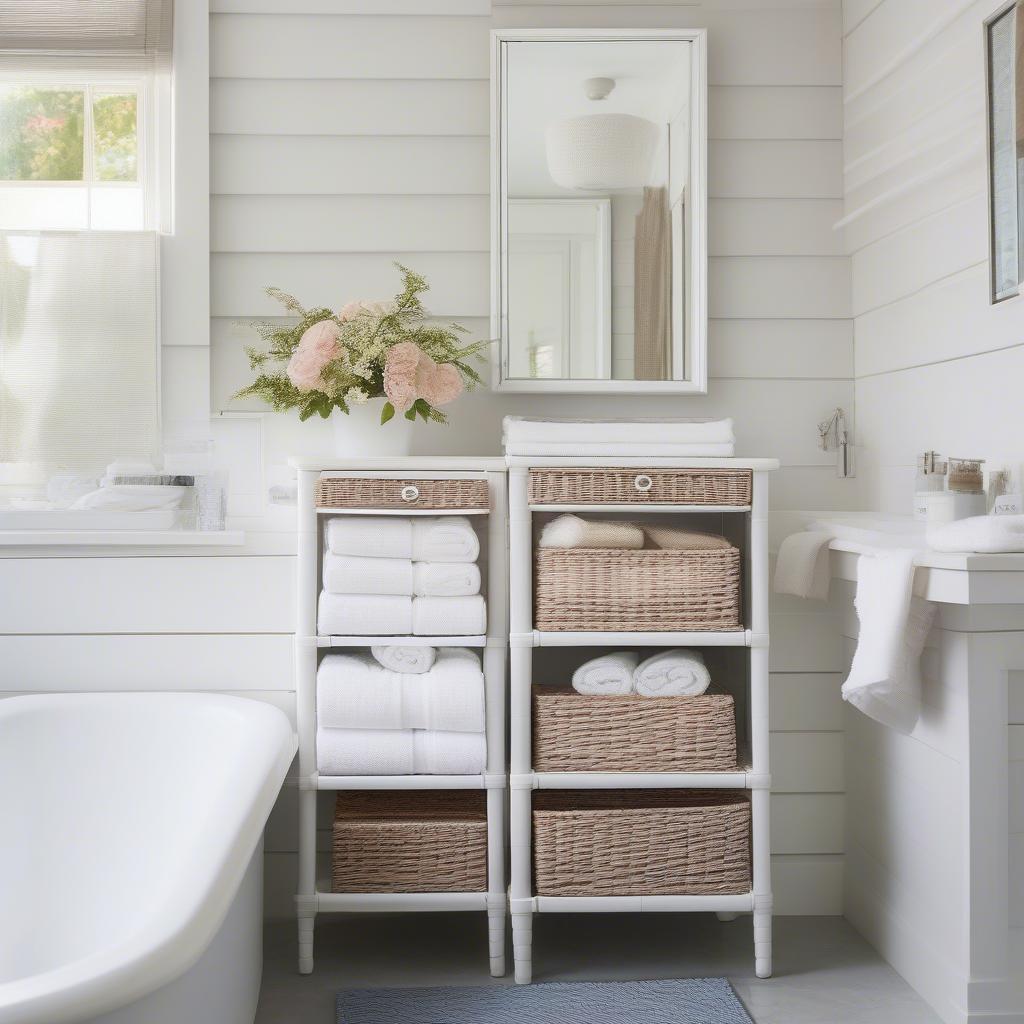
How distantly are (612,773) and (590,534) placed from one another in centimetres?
49

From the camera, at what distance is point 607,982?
2.16 meters

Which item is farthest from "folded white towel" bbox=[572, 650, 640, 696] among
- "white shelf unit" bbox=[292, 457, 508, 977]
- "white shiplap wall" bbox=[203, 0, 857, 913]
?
"white shiplap wall" bbox=[203, 0, 857, 913]

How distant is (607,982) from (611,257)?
5.20 ft

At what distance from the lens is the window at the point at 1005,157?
5.96 feet

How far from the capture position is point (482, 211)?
8.30ft

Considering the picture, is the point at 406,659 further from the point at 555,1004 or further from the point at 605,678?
the point at 555,1004

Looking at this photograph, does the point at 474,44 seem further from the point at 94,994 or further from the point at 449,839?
the point at 94,994

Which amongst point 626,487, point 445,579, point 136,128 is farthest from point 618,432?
point 136,128

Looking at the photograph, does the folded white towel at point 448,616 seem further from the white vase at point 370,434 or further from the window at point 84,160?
the window at point 84,160

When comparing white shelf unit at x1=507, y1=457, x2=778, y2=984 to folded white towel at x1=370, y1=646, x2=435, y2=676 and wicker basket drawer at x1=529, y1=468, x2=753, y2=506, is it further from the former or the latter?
folded white towel at x1=370, y1=646, x2=435, y2=676

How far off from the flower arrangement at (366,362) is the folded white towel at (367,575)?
33 cm

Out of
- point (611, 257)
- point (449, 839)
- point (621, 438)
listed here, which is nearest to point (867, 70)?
point (611, 257)

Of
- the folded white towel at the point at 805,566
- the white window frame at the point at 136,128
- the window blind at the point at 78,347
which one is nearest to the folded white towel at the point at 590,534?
the folded white towel at the point at 805,566

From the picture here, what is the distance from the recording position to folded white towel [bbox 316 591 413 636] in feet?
7.06
